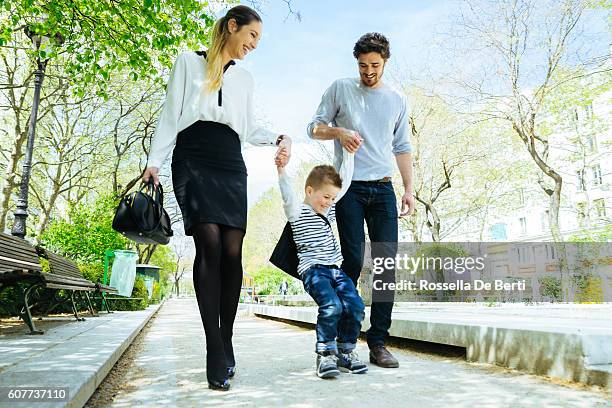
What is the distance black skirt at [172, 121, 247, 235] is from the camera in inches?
107

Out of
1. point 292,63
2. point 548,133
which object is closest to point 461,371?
point 292,63

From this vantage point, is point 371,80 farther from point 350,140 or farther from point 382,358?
point 382,358

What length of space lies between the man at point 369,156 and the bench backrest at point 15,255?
2939 mm

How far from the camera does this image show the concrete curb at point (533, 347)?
8.43ft

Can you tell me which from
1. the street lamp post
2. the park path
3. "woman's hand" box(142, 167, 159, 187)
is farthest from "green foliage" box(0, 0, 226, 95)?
the park path

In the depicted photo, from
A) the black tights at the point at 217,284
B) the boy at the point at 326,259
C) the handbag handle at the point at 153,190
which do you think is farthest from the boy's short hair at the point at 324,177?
the handbag handle at the point at 153,190

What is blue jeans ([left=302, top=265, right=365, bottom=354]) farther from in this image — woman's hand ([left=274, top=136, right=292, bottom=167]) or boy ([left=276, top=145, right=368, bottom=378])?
woman's hand ([left=274, top=136, right=292, bottom=167])

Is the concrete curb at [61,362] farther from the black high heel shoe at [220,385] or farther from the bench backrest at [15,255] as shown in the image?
the bench backrest at [15,255]

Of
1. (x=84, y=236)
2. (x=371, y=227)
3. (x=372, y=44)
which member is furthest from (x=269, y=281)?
(x=372, y=44)

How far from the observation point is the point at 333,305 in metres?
3.05

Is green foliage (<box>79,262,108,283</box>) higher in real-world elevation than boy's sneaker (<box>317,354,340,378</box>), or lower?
higher

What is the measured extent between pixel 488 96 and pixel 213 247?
16.4 m

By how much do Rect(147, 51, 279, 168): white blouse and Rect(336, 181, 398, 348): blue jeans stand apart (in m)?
0.93

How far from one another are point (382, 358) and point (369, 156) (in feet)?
4.47
